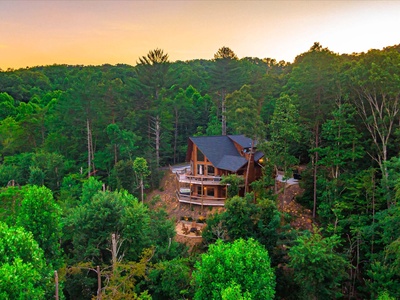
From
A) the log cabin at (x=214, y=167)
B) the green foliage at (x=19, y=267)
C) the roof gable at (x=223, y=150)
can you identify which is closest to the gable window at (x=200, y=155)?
the log cabin at (x=214, y=167)

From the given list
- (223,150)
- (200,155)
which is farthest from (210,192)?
(223,150)

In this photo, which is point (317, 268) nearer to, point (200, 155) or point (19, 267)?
point (19, 267)

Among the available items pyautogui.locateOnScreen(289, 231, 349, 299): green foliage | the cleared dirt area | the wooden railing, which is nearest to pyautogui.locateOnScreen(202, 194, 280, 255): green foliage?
pyautogui.locateOnScreen(289, 231, 349, 299): green foliage

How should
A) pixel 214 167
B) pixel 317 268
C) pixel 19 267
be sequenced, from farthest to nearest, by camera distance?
pixel 214 167, pixel 317 268, pixel 19 267

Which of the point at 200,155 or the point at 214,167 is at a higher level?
the point at 200,155

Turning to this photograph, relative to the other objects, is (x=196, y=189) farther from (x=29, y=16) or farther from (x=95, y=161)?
(x=29, y=16)

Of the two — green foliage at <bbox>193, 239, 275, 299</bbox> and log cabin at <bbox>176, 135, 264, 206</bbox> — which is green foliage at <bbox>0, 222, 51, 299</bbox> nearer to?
green foliage at <bbox>193, 239, 275, 299</bbox>

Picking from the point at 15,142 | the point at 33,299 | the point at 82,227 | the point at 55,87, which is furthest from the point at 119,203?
the point at 55,87

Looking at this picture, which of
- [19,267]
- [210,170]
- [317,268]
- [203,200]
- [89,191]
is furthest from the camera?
[210,170]
